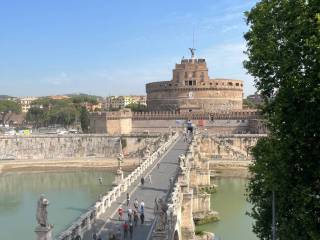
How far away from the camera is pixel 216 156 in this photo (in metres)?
52.6

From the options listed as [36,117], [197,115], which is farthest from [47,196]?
[36,117]

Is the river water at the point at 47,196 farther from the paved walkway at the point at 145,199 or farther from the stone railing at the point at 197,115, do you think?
the stone railing at the point at 197,115

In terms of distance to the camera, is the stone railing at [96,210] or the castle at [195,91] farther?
the castle at [195,91]

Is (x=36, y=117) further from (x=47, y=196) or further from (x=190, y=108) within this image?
(x=47, y=196)

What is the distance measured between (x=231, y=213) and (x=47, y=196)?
1498cm

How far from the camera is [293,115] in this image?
12.2m

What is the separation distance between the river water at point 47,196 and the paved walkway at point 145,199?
18.4ft

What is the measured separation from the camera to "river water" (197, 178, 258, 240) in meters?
25.9

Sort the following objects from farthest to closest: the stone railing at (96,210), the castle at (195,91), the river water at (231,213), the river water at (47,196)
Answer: the castle at (195,91) → the river water at (47,196) → the river water at (231,213) → the stone railing at (96,210)

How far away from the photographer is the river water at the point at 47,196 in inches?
1109

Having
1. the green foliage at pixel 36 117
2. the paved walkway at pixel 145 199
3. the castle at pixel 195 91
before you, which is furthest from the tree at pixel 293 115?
the green foliage at pixel 36 117

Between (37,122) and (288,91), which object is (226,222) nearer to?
(288,91)

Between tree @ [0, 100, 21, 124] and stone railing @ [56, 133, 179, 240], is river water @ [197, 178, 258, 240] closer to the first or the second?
stone railing @ [56, 133, 179, 240]

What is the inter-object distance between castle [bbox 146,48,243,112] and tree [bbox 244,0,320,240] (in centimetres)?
5300
